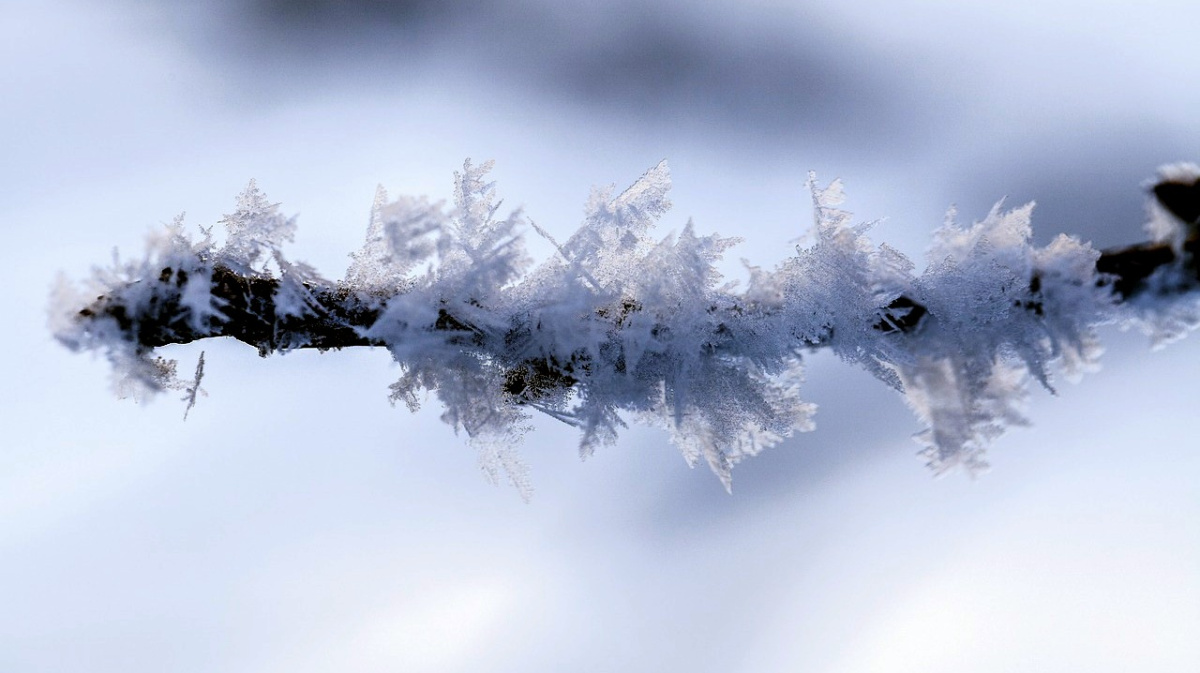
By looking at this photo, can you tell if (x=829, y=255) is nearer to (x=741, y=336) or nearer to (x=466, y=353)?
(x=741, y=336)

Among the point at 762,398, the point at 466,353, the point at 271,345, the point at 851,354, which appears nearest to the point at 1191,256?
the point at 851,354

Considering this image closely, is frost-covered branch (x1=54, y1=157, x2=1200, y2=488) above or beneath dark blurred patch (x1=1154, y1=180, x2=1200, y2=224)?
above

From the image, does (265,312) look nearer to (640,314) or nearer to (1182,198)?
(640,314)

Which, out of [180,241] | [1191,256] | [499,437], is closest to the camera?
[1191,256]

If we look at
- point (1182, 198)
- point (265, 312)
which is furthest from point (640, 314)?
point (1182, 198)

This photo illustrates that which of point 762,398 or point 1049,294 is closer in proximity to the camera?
point 1049,294

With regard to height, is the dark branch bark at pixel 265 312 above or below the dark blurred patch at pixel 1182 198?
above

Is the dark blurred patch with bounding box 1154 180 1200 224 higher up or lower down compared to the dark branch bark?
lower down

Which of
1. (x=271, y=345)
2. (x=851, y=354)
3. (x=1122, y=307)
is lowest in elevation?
(x=1122, y=307)
